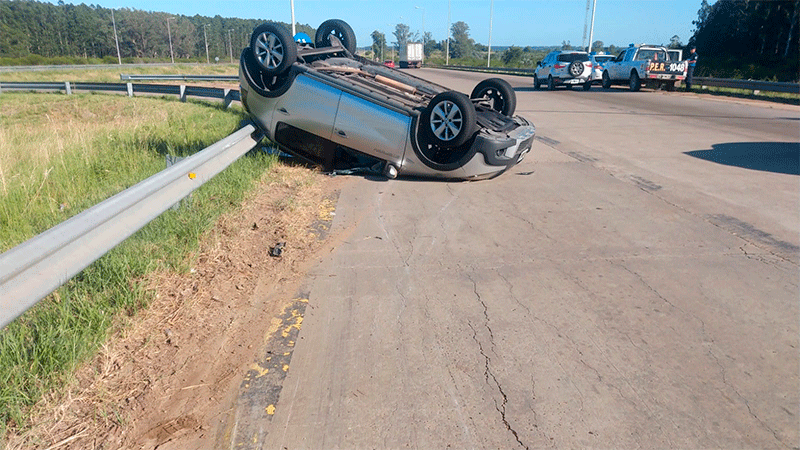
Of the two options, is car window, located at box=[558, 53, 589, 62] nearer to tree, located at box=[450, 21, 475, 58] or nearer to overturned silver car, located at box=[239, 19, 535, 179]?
overturned silver car, located at box=[239, 19, 535, 179]

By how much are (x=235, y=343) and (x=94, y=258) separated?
0.99 metres

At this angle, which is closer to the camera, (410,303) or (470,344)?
(470,344)

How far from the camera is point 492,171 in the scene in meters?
7.92

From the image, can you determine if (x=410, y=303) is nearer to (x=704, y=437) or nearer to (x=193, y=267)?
(x=193, y=267)

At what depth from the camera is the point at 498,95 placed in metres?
9.51

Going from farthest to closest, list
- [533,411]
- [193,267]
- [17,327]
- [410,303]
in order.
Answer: [193,267] → [410,303] → [17,327] → [533,411]

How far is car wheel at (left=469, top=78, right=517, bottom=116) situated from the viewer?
367 inches

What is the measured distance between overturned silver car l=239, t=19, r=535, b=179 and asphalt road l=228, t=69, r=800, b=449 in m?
0.41

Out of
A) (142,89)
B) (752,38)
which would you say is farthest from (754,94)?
(752,38)

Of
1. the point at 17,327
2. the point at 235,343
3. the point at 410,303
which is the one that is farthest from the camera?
the point at 410,303

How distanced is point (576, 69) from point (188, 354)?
26212 millimetres

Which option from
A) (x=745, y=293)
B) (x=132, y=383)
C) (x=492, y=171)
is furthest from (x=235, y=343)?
(x=492, y=171)

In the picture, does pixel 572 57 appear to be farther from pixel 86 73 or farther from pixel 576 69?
pixel 86 73

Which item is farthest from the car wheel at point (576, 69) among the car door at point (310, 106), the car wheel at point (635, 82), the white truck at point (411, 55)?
the white truck at point (411, 55)
